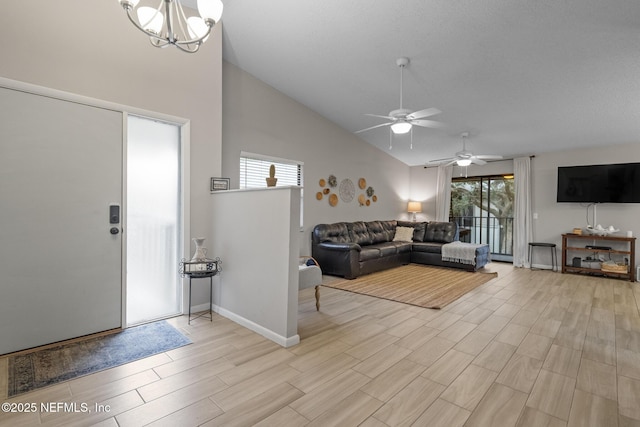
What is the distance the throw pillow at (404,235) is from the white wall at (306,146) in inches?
23.7

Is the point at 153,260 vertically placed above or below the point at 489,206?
below

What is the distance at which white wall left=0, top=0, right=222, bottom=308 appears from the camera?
2584 millimetres

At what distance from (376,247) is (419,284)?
4.42 feet

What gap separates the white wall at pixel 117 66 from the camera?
2584 millimetres

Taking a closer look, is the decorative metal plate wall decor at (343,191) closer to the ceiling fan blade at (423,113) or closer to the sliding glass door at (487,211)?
the sliding glass door at (487,211)

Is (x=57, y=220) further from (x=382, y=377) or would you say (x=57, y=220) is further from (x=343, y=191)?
(x=343, y=191)

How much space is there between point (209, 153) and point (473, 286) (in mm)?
4411

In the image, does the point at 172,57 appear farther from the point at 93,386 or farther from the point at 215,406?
the point at 215,406

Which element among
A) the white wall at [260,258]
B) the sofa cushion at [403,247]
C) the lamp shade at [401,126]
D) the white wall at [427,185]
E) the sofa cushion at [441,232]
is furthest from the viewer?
the white wall at [427,185]

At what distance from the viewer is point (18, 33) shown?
2.54m

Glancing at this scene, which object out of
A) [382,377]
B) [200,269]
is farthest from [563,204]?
[200,269]

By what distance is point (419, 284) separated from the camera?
503 centimetres

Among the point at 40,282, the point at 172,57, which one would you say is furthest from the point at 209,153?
the point at 40,282

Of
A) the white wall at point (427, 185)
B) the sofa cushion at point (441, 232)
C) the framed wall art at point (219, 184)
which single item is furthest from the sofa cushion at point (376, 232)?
the framed wall art at point (219, 184)
